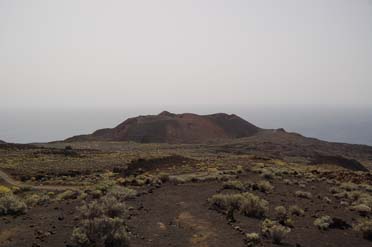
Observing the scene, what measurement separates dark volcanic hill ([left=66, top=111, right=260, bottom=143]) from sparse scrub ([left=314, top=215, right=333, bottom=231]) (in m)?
66.6

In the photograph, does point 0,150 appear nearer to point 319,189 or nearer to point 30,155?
point 30,155

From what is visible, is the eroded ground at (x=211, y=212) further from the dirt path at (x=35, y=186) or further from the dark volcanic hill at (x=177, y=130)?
the dark volcanic hill at (x=177, y=130)

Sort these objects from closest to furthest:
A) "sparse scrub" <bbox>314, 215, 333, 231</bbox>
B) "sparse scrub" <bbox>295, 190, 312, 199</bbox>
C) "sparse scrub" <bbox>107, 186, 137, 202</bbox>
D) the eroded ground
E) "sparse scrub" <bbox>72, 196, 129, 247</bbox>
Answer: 1. "sparse scrub" <bbox>72, 196, 129, 247</bbox>
2. the eroded ground
3. "sparse scrub" <bbox>314, 215, 333, 231</bbox>
4. "sparse scrub" <bbox>107, 186, 137, 202</bbox>
5. "sparse scrub" <bbox>295, 190, 312, 199</bbox>

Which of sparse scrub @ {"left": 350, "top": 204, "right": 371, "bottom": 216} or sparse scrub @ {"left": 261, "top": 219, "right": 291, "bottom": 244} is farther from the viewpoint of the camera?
sparse scrub @ {"left": 350, "top": 204, "right": 371, "bottom": 216}

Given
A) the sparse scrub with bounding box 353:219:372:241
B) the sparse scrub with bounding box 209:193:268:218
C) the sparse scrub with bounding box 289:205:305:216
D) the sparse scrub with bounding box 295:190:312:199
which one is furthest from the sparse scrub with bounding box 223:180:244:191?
the sparse scrub with bounding box 353:219:372:241

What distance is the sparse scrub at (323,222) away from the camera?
41.8 feet

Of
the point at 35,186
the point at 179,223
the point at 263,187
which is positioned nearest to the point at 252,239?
the point at 179,223

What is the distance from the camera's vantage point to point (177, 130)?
86688 millimetres

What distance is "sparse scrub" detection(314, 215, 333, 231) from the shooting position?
12.7 meters

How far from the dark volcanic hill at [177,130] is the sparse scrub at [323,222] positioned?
66611mm

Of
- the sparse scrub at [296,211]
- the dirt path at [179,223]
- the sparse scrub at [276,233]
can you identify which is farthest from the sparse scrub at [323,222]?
the dirt path at [179,223]

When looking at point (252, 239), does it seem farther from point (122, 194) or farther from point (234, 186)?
point (234, 186)

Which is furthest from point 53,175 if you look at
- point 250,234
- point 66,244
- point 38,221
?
point 250,234

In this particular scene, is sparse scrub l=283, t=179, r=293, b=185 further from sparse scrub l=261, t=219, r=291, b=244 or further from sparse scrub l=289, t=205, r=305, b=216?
sparse scrub l=261, t=219, r=291, b=244
